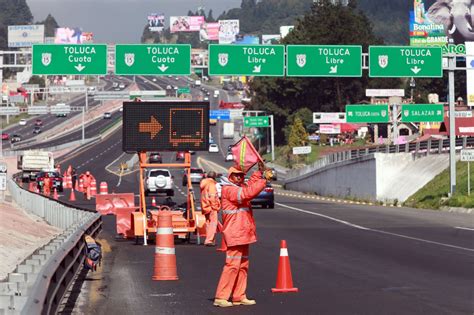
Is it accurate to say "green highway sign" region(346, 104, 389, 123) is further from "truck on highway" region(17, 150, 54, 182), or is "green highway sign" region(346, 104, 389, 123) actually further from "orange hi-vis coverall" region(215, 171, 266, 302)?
"orange hi-vis coverall" region(215, 171, 266, 302)

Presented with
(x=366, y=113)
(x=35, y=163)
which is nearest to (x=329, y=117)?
(x=366, y=113)

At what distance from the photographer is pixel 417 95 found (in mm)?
157125

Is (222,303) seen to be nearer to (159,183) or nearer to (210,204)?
(210,204)

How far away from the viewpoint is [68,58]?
5116 centimetres

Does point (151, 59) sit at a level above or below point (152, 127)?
above

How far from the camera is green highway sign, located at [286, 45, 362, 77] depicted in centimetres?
5116

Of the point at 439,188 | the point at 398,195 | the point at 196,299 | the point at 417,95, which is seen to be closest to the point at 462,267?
the point at 196,299

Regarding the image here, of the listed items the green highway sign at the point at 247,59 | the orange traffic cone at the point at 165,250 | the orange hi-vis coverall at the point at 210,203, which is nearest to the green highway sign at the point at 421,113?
the green highway sign at the point at 247,59

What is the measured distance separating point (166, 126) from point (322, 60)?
2661 centimetres

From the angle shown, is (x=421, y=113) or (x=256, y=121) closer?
(x=421, y=113)

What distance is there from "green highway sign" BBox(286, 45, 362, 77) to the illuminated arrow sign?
1029 inches

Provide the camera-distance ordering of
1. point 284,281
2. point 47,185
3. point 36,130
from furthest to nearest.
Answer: point 36,130, point 47,185, point 284,281

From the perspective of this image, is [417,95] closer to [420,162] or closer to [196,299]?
[420,162]

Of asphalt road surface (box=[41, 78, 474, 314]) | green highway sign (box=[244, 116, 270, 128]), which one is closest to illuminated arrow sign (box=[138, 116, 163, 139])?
asphalt road surface (box=[41, 78, 474, 314])
